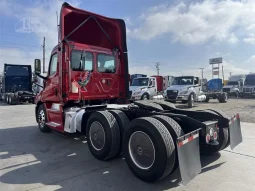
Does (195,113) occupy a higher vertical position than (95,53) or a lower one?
lower

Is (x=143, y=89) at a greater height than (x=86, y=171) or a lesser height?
greater

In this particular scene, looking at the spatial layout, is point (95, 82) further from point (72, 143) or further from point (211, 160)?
point (211, 160)

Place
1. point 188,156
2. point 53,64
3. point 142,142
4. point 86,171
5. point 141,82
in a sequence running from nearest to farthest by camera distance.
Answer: point 188,156 → point 142,142 → point 86,171 → point 53,64 → point 141,82

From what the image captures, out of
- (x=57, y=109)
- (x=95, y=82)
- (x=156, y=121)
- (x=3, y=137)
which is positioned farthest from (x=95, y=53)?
(x=3, y=137)

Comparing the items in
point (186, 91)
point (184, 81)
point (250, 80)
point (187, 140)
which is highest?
point (250, 80)

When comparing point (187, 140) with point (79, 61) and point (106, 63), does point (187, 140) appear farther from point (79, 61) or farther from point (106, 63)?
point (106, 63)

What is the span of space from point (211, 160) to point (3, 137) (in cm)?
593

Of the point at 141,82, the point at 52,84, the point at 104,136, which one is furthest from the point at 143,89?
the point at 104,136

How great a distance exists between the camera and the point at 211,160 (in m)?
4.23

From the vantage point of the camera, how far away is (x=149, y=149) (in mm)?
3301

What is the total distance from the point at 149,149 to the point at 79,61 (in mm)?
3403

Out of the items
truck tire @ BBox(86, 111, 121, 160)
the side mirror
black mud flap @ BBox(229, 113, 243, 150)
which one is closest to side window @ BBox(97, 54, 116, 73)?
the side mirror

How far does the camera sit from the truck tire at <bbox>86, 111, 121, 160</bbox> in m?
4.09

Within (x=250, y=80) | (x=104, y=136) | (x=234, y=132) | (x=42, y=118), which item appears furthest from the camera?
(x=250, y=80)
